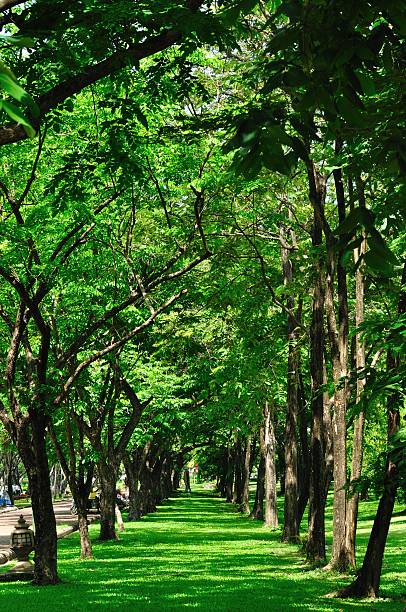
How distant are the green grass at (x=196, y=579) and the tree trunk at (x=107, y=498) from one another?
0.77 metres

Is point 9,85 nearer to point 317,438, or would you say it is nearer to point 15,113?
point 15,113

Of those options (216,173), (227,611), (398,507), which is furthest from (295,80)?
(398,507)

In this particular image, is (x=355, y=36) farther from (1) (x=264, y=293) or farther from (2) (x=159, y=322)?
(2) (x=159, y=322)

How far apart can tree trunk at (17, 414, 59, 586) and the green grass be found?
534 mm

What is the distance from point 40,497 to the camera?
653 inches

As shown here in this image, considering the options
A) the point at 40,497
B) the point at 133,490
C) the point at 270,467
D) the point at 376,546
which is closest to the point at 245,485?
the point at 133,490

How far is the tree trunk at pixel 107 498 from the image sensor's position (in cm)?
3004

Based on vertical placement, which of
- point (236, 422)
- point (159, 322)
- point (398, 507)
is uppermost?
point (159, 322)

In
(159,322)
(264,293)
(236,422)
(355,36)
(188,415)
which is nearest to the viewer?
(355,36)

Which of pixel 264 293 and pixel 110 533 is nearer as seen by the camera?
pixel 264 293

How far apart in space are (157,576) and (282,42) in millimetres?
17049

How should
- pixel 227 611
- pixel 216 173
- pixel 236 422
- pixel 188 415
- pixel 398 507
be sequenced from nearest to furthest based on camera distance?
pixel 227 611
pixel 216 173
pixel 236 422
pixel 188 415
pixel 398 507

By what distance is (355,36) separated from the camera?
368cm

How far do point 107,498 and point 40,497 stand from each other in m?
14.6
